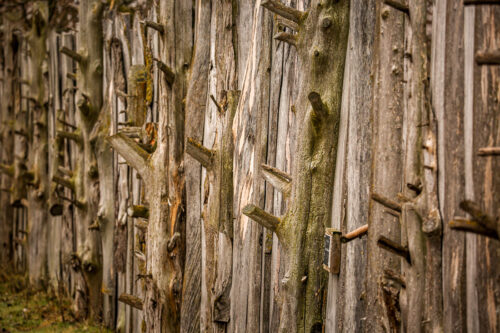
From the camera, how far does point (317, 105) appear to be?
224cm

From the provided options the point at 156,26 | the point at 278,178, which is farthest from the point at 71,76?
the point at 278,178

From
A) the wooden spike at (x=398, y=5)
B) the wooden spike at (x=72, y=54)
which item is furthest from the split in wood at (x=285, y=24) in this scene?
the wooden spike at (x=72, y=54)

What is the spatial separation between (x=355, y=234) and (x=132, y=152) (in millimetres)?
2371

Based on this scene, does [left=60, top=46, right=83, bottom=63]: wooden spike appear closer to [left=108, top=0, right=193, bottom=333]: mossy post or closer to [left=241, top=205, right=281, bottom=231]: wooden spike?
[left=108, top=0, right=193, bottom=333]: mossy post

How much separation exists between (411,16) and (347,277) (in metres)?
1.03

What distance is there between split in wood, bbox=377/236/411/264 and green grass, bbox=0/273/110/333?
3.86 m

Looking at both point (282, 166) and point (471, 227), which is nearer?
point (471, 227)

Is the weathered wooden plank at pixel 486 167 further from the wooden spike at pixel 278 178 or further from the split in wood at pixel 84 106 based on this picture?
the split in wood at pixel 84 106

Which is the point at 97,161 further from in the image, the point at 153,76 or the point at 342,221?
the point at 342,221

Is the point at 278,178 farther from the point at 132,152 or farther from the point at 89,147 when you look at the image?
the point at 89,147

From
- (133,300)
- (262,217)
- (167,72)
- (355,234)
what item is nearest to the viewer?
Result: (355,234)

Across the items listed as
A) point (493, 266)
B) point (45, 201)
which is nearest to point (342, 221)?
point (493, 266)

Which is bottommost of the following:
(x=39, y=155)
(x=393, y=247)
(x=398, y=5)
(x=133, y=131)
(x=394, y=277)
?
(x=394, y=277)

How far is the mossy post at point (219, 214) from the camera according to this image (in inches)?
129
